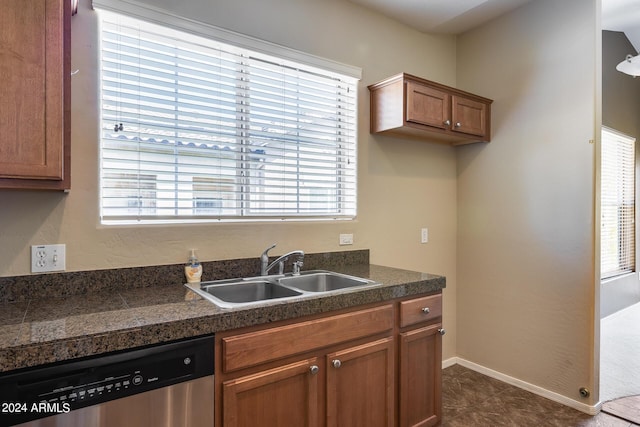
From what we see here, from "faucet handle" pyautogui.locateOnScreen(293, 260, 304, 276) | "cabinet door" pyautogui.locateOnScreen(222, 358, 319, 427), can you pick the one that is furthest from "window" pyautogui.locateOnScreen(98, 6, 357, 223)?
"cabinet door" pyautogui.locateOnScreen(222, 358, 319, 427)

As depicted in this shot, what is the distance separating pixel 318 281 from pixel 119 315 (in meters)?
1.16

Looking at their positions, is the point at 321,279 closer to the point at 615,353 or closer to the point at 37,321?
the point at 37,321

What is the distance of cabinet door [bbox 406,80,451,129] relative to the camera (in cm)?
239

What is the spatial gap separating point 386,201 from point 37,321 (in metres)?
2.14

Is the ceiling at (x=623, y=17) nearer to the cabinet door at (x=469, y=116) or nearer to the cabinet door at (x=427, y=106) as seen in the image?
the cabinet door at (x=469, y=116)

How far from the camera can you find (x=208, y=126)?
2.01 m

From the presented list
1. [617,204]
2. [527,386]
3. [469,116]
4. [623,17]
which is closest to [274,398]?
[527,386]

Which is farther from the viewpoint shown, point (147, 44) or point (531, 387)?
point (531, 387)

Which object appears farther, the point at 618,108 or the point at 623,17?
the point at 618,108

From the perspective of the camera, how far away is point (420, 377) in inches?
77.8

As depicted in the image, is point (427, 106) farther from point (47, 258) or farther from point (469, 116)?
point (47, 258)

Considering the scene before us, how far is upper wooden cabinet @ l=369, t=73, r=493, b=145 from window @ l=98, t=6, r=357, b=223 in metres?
0.20

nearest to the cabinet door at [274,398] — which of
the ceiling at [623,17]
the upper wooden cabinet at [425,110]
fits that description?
the upper wooden cabinet at [425,110]

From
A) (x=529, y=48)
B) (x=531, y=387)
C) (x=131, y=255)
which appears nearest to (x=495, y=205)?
(x=529, y=48)
